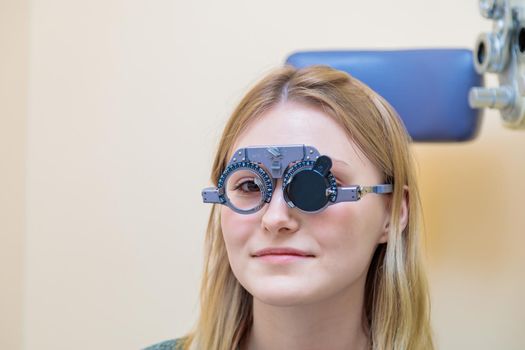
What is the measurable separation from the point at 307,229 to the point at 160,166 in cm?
84

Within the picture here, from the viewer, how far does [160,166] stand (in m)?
1.58

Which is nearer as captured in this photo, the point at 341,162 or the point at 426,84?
the point at 341,162

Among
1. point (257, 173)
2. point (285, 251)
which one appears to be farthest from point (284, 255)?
point (257, 173)

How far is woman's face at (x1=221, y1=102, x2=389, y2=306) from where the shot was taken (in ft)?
2.70

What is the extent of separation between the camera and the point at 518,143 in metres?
1.46

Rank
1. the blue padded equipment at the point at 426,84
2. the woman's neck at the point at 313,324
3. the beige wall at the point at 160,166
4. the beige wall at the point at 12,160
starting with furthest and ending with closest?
the beige wall at the point at 12,160, the beige wall at the point at 160,166, the blue padded equipment at the point at 426,84, the woman's neck at the point at 313,324

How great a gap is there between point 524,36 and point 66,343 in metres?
1.47

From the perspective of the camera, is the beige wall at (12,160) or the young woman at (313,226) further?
the beige wall at (12,160)

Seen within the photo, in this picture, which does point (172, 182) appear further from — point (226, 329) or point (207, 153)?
point (226, 329)

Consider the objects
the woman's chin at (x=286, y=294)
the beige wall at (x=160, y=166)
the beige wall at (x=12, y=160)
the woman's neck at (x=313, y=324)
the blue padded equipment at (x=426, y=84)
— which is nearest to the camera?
the woman's chin at (x=286, y=294)

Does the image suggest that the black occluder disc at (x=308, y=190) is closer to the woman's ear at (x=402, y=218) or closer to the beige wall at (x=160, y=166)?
the woman's ear at (x=402, y=218)

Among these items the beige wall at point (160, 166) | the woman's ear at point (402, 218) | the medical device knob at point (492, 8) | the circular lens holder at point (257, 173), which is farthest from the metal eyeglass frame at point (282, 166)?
the beige wall at point (160, 166)

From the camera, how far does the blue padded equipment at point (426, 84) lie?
3.99 feet

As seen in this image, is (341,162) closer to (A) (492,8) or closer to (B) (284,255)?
(B) (284,255)
